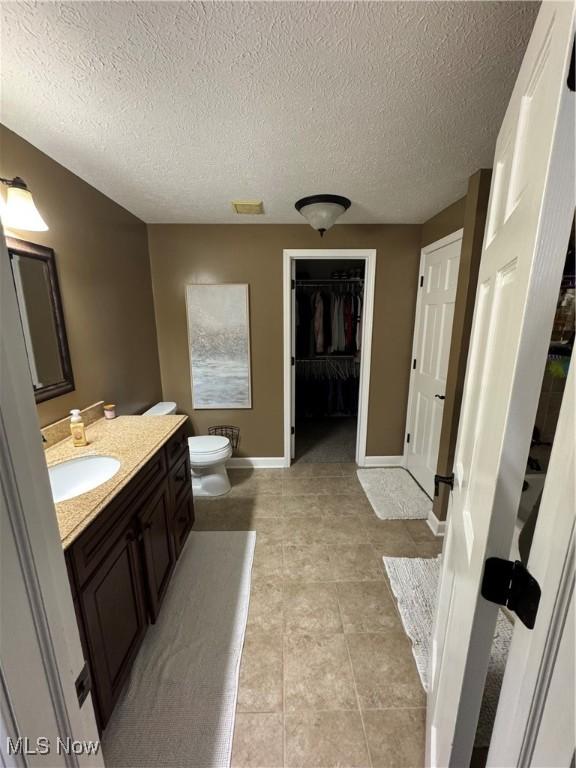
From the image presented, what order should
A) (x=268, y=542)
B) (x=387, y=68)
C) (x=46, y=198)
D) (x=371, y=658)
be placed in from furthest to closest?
(x=268, y=542) < (x=46, y=198) < (x=371, y=658) < (x=387, y=68)

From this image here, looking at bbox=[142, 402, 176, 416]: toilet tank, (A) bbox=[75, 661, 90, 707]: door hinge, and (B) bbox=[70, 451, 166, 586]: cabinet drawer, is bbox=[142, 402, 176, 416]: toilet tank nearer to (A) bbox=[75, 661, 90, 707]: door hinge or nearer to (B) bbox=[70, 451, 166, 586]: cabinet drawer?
(B) bbox=[70, 451, 166, 586]: cabinet drawer

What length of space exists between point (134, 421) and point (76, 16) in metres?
1.67

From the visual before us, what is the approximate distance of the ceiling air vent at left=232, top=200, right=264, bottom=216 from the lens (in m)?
2.17

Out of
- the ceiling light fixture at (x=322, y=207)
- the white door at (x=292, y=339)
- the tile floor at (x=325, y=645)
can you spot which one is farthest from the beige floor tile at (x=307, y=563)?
the ceiling light fixture at (x=322, y=207)

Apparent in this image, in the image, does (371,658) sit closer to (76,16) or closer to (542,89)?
(542,89)

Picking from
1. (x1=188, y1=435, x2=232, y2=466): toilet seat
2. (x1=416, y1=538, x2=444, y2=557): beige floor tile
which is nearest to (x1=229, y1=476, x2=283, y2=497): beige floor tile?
(x1=188, y1=435, x2=232, y2=466): toilet seat

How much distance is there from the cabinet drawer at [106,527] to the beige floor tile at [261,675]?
2.75ft

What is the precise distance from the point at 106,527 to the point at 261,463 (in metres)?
2.11

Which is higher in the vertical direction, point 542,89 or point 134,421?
point 542,89

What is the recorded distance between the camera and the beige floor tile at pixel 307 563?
6.03 feet

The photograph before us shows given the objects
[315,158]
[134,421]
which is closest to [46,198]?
[134,421]

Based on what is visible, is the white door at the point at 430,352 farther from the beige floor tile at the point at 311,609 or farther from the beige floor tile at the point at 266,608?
the beige floor tile at the point at 266,608

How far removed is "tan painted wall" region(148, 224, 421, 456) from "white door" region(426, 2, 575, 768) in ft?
6.32

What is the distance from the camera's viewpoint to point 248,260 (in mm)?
2732
